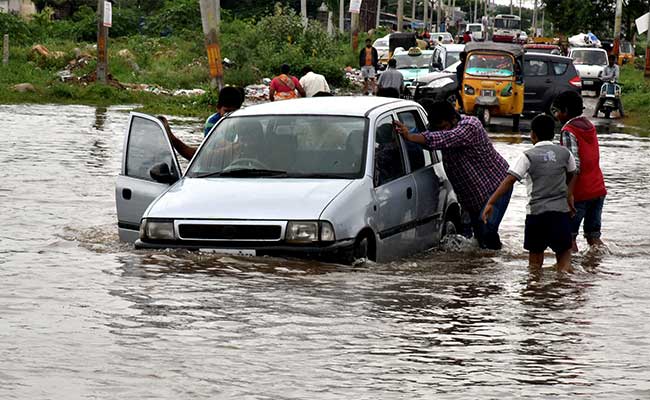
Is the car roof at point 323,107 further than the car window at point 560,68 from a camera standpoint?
No

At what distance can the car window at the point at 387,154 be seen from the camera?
429 inches

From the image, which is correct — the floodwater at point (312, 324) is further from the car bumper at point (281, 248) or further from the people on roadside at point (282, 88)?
the people on roadside at point (282, 88)

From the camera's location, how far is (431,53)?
1642 inches

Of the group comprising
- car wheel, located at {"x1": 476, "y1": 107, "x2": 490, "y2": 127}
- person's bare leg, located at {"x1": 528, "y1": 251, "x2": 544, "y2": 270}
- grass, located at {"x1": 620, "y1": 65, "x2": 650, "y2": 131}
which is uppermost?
person's bare leg, located at {"x1": 528, "y1": 251, "x2": 544, "y2": 270}

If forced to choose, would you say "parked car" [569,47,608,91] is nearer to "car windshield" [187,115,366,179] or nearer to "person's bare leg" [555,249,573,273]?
"person's bare leg" [555,249,573,273]

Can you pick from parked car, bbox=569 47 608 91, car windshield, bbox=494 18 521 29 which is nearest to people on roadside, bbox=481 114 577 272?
parked car, bbox=569 47 608 91

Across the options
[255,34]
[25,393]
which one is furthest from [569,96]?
[255,34]

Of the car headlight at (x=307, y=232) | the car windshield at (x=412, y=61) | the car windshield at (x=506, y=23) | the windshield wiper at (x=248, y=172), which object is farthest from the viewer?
the car windshield at (x=506, y=23)

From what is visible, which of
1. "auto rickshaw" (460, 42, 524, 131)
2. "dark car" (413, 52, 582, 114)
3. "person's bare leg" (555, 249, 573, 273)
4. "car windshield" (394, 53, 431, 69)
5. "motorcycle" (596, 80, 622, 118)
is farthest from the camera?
"car windshield" (394, 53, 431, 69)

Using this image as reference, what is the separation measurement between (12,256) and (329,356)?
4692 millimetres

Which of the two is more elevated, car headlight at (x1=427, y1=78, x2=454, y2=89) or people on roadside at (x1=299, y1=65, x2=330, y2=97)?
people on roadside at (x1=299, y1=65, x2=330, y2=97)

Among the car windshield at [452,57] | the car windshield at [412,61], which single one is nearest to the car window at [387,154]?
the car windshield at [452,57]

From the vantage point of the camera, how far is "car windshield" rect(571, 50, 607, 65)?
51.8 meters

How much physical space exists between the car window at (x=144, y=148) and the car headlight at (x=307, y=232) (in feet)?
6.64
